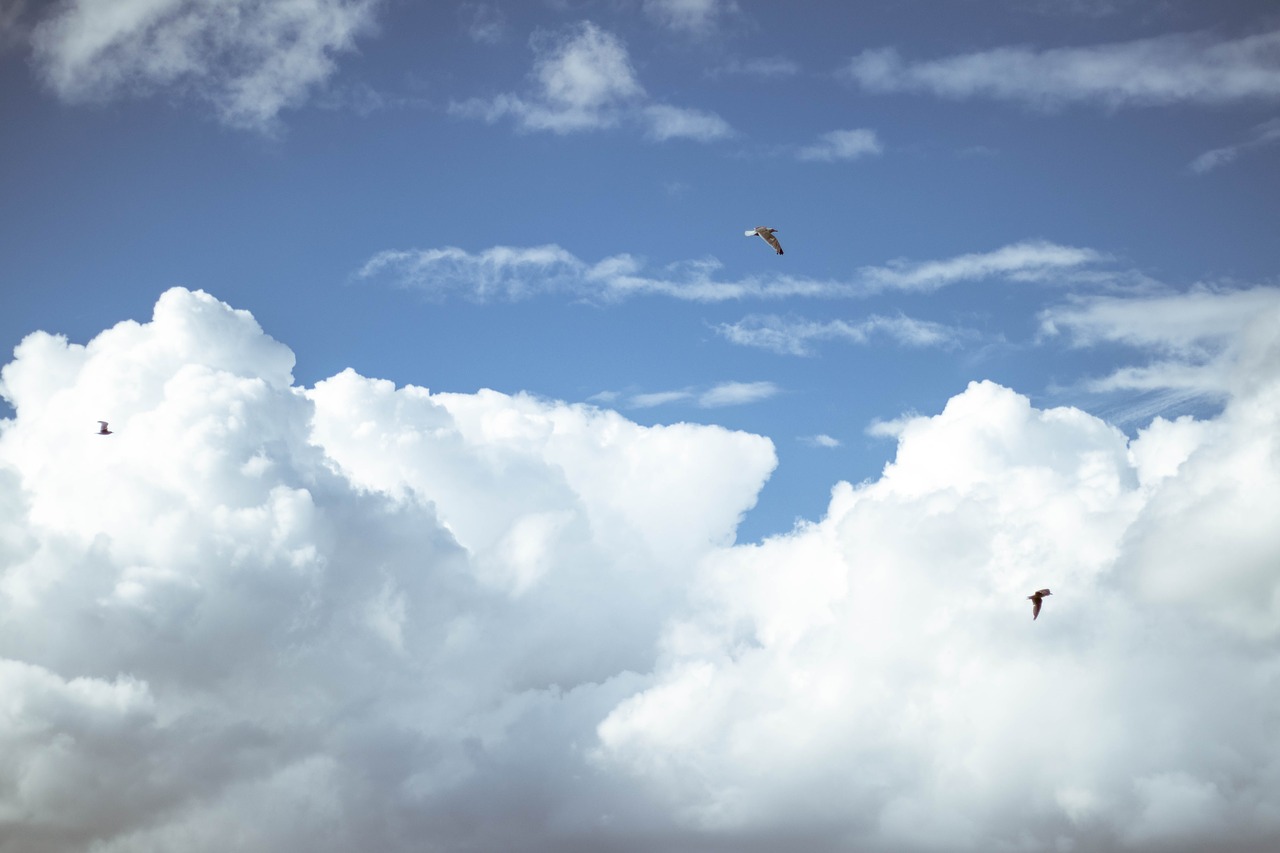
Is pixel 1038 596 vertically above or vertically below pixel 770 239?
below

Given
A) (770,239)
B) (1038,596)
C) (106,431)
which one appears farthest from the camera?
(106,431)

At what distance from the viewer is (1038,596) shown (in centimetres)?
12912

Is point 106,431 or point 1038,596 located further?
point 106,431

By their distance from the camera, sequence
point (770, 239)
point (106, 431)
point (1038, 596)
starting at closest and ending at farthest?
point (770, 239)
point (1038, 596)
point (106, 431)

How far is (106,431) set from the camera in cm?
14838

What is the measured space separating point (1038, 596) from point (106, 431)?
119205 mm

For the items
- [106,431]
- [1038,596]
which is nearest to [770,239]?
[1038,596]

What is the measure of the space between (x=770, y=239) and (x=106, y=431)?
9143 cm

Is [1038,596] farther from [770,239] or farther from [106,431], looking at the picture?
[106,431]

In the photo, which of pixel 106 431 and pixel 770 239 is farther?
pixel 106 431

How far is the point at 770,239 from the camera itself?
119 metres

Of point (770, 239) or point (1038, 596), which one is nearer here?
point (770, 239)

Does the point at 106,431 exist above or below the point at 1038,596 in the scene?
above
